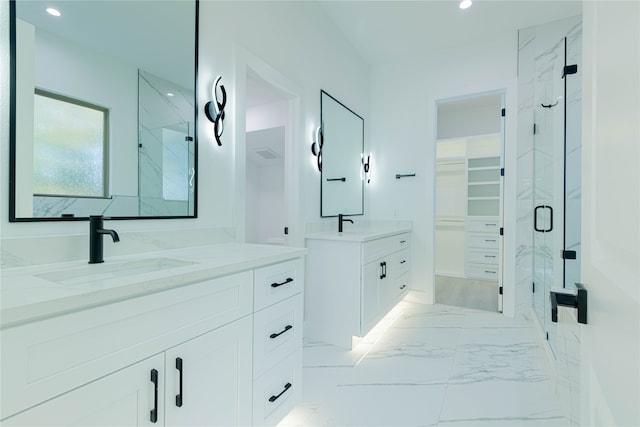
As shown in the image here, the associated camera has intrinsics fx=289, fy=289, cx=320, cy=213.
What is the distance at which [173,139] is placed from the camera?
1470mm

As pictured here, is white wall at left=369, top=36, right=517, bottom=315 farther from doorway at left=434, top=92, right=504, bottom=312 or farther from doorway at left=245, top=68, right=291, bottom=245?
doorway at left=245, top=68, right=291, bottom=245

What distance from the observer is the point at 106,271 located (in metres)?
1.07

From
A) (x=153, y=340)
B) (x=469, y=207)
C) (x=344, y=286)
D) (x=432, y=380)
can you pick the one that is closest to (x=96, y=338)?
(x=153, y=340)

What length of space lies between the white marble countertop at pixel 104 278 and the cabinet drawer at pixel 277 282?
1.6 inches

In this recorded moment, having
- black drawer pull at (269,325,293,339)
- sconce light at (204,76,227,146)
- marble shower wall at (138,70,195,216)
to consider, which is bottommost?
black drawer pull at (269,325,293,339)

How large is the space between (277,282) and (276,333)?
0.74 ft

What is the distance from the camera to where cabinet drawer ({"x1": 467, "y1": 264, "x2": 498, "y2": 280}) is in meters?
4.33

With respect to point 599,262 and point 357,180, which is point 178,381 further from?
point 357,180

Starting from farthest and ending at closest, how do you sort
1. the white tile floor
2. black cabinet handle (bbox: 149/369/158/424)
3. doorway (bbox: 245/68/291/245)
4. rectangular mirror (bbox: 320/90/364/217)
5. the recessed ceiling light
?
doorway (bbox: 245/68/291/245)
rectangular mirror (bbox: 320/90/364/217)
the white tile floor
the recessed ceiling light
black cabinet handle (bbox: 149/369/158/424)

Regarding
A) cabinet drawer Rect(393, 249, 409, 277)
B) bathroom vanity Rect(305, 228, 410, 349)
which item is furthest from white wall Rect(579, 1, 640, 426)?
cabinet drawer Rect(393, 249, 409, 277)

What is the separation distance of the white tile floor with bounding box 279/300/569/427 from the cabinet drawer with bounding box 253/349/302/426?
206mm

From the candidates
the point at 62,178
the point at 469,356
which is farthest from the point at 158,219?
the point at 469,356

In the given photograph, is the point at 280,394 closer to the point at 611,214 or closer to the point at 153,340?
the point at 153,340

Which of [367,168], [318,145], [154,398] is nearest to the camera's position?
[154,398]
